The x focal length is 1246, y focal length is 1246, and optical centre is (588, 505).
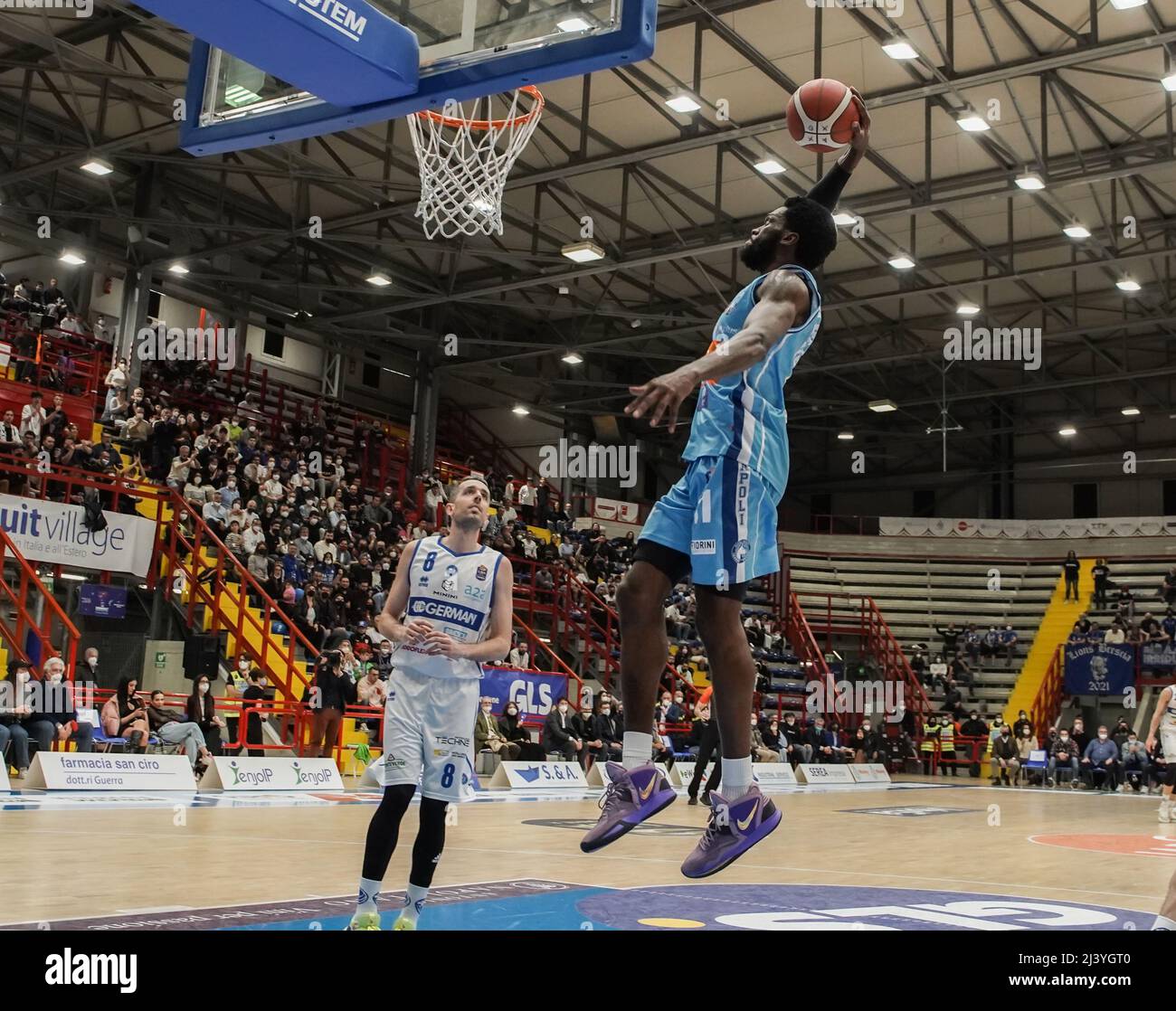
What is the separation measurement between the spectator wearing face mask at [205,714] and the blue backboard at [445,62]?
9257mm

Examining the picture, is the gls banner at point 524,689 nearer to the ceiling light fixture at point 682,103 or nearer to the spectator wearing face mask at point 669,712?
the spectator wearing face mask at point 669,712

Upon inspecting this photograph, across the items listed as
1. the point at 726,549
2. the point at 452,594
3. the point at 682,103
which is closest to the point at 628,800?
the point at 726,549

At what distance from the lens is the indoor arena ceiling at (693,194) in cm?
1805

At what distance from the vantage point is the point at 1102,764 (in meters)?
24.4

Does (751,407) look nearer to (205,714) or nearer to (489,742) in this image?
(205,714)

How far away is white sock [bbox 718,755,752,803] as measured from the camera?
3.79 metres

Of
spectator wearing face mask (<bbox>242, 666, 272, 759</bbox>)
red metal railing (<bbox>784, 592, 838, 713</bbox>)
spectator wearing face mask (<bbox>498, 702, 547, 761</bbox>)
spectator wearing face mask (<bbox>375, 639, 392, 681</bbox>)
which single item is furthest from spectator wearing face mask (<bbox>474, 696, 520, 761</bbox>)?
red metal railing (<bbox>784, 592, 838, 713</bbox>)

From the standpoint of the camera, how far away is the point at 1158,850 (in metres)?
10.9

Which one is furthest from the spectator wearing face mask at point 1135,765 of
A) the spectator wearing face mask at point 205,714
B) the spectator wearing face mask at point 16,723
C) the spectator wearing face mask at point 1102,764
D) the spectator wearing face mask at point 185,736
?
the spectator wearing face mask at point 16,723

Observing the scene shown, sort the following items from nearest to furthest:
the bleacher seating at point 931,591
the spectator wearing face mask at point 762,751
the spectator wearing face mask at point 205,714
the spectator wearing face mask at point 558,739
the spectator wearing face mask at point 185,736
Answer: the spectator wearing face mask at point 185,736, the spectator wearing face mask at point 205,714, the spectator wearing face mask at point 558,739, the spectator wearing face mask at point 762,751, the bleacher seating at point 931,591

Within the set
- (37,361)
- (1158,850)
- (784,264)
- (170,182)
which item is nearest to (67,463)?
(37,361)

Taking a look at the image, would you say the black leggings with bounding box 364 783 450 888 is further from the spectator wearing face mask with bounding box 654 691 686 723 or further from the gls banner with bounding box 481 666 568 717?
the spectator wearing face mask with bounding box 654 691 686 723

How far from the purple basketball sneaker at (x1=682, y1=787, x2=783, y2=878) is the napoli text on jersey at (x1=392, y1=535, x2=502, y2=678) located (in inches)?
77.3

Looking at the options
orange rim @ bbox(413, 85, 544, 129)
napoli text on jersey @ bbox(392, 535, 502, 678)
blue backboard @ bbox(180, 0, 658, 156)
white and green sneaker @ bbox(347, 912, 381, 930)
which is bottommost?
white and green sneaker @ bbox(347, 912, 381, 930)
